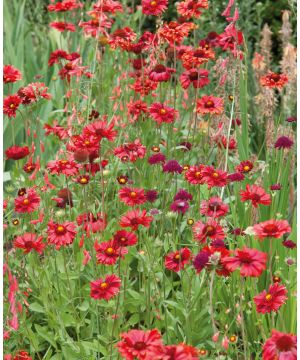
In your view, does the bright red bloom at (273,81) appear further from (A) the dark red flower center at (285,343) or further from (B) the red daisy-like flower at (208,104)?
(A) the dark red flower center at (285,343)

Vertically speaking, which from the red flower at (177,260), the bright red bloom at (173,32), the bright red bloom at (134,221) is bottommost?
the red flower at (177,260)

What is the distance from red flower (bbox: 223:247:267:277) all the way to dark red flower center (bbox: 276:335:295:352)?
20 centimetres

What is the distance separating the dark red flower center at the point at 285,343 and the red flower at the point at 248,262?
20 cm

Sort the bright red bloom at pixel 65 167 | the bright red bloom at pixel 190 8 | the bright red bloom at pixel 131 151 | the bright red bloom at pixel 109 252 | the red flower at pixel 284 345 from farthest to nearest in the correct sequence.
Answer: the bright red bloom at pixel 190 8, the bright red bloom at pixel 131 151, the bright red bloom at pixel 65 167, the bright red bloom at pixel 109 252, the red flower at pixel 284 345

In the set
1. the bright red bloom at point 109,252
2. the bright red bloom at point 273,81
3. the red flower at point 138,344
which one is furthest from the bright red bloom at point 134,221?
the bright red bloom at point 273,81

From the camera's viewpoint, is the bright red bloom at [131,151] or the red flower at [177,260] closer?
the red flower at [177,260]

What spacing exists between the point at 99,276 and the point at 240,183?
2.44 feet

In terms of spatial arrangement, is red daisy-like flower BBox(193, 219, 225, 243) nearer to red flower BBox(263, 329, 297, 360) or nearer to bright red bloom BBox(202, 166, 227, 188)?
bright red bloom BBox(202, 166, 227, 188)

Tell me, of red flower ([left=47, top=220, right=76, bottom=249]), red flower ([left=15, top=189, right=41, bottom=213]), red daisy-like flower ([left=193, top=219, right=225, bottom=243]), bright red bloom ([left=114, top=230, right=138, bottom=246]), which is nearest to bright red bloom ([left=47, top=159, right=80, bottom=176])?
red flower ([left=15, top=189, right=41, bottom=213])

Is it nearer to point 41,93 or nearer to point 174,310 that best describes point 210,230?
point 174,310

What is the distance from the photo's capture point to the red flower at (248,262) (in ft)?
5.41

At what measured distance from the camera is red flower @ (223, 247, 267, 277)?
5.41ft

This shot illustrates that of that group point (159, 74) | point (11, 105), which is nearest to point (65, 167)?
point (11, 105)

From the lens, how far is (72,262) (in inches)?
105
